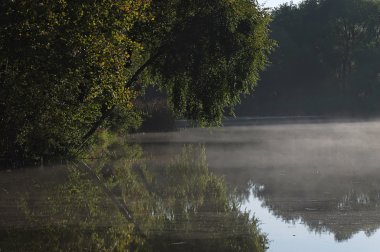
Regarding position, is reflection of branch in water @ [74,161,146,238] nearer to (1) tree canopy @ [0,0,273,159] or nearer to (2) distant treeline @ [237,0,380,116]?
(1) tree canopy @ [0,0,273,159]

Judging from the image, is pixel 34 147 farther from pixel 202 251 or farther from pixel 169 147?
pixel 202 251

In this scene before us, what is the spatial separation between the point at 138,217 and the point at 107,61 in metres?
4.35

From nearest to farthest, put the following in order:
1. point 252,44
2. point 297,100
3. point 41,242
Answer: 1. point 41,242
2. point 252,44
3. point 297,100

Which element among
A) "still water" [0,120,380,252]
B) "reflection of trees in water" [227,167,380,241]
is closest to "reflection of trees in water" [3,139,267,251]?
"still water" [0,120,380,252]

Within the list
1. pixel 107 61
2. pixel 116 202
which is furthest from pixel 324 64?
pixel 116 202

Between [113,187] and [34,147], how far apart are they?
5.43 meters

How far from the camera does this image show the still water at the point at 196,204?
10344mm

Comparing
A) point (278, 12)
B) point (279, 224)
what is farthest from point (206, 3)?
point (278, 12)

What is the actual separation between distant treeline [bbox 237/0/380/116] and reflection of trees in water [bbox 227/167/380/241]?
5860cm

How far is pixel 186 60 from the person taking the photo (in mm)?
25781

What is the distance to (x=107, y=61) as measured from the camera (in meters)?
15.3

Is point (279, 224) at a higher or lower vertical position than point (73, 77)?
lower

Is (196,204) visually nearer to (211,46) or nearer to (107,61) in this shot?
(107,61)

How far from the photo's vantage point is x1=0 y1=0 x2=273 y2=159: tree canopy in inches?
571
